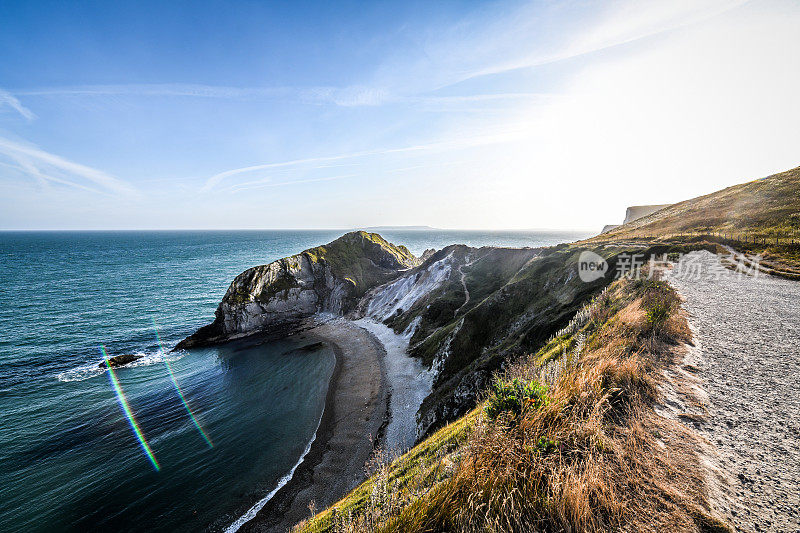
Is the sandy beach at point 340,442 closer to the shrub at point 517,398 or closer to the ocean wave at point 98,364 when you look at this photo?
the shrub at point 517,398

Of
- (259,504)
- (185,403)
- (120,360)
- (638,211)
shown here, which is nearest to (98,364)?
(120,360)

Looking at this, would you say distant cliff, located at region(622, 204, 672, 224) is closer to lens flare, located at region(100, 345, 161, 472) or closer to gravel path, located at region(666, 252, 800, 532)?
gravel path, located at region(666, 252, 800, 532)

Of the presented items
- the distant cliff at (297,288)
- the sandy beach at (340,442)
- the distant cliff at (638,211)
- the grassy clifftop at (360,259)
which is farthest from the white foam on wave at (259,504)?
the distant cliff at (638,211)

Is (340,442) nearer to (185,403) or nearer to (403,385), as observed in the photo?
(403,385)

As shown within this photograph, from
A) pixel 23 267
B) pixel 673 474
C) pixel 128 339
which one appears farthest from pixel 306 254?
pixel 23 267

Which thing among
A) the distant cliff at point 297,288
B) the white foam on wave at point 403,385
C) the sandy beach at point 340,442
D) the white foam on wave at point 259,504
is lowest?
the white foam on wave at point 259,504

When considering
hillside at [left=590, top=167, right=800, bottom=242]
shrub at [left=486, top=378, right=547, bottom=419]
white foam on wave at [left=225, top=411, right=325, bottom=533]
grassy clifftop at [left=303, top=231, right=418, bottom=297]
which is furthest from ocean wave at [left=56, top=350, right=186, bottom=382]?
hillside at [left=590, top=167, right=800, bottom=242]

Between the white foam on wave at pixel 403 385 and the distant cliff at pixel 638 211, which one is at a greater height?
the distant cliff at pixel 638 211
